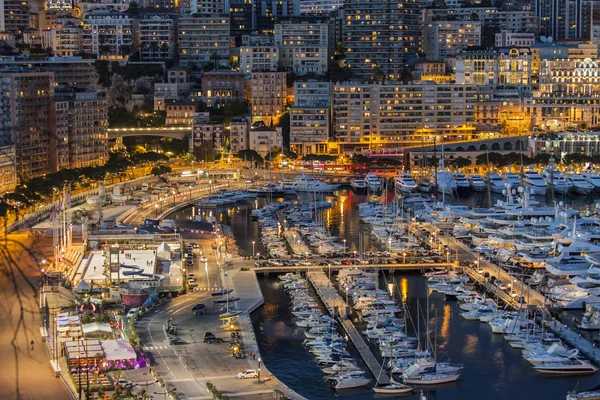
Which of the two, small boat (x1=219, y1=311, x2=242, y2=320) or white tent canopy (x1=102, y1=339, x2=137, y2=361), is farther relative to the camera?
small boat (x1=219, y1=311, x2=242, y2=320)

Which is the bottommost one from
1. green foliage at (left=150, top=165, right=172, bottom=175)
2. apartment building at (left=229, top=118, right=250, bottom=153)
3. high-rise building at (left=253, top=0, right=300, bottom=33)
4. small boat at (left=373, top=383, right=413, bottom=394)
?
small boat at (left=373, top=383, right=413, bottom=394)

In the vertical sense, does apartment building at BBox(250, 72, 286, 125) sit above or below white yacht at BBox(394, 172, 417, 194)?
above

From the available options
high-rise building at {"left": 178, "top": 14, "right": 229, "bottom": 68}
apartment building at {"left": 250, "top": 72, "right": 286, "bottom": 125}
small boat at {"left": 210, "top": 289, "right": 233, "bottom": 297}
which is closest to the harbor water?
small boat at {"left": 210, "top": 289, "right": 233, "bottom": 297}

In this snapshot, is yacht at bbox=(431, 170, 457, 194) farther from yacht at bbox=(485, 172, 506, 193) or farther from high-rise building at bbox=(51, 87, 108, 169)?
high-rise building at bbox=(51, 87, 108, 169)

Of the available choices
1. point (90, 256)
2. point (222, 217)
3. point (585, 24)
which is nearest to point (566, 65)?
point (585, 24)

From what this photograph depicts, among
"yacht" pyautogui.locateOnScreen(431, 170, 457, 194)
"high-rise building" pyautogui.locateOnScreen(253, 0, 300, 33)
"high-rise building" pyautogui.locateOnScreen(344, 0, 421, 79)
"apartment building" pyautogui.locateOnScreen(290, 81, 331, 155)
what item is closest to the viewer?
"yacht" pyautogui.locateOnScreen(431, 170, 457, 194)

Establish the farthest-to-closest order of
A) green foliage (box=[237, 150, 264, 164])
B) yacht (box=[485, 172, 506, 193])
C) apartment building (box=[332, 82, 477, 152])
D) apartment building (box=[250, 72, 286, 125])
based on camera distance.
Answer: apartment building (box=[250, 72, 286, 125]) → apartment building (box=[332, 82, 477, 152]) → green foliage (box=[237, 150, 264, 164]) → yacht (box=[485, 172, 506, 193])
